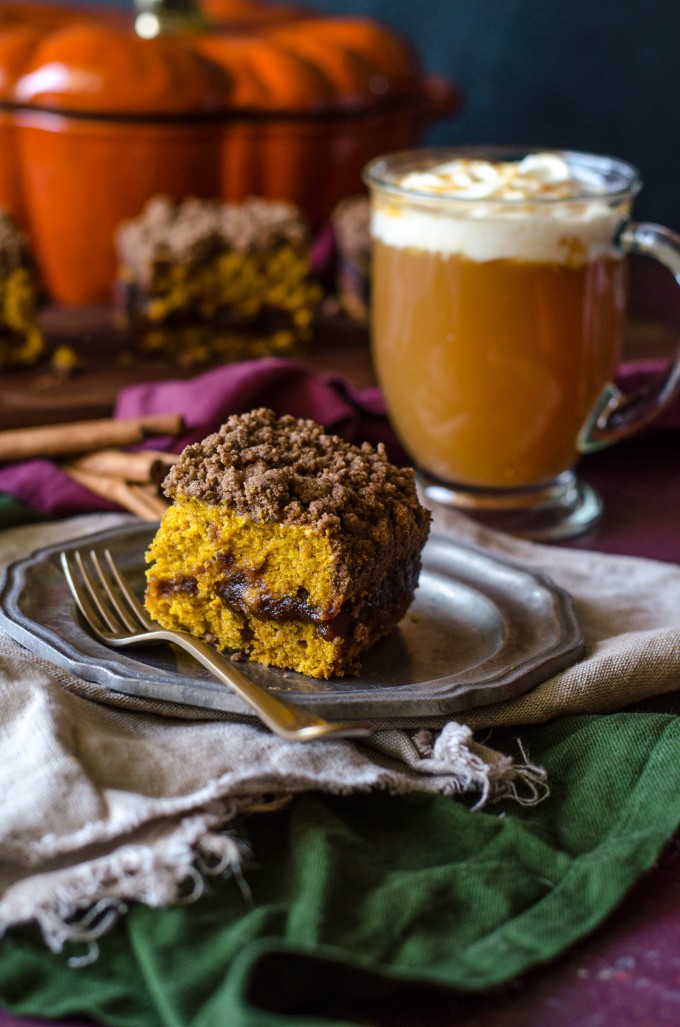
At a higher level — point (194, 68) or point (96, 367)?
point (194, 68)

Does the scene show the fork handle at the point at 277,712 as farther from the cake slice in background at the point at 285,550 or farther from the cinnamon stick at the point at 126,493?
the cinnamon stick at the point at 126,493

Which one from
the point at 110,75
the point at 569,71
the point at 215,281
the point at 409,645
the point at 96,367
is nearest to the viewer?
the point at 409,645

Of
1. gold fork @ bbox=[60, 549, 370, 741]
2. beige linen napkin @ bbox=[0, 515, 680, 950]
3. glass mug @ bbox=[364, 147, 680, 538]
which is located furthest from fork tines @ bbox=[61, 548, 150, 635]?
glass mug @ bbox=[364, 147, 680, 538]

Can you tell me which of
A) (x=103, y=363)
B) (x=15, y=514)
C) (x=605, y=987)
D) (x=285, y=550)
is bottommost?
(x=103, y=363)

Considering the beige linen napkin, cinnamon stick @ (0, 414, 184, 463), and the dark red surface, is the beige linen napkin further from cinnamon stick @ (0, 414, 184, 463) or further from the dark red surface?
cinnamon stick @ (0, 414, 184, 463)

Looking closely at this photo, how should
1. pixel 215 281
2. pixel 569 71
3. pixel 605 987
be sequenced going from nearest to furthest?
1. pixel 605 987
2. pixel 215 281
3. pixel 569 71

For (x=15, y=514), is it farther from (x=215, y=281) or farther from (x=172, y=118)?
(x=172, y=118)

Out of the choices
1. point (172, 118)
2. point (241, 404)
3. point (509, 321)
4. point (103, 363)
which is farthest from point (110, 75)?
point (509, 321)
